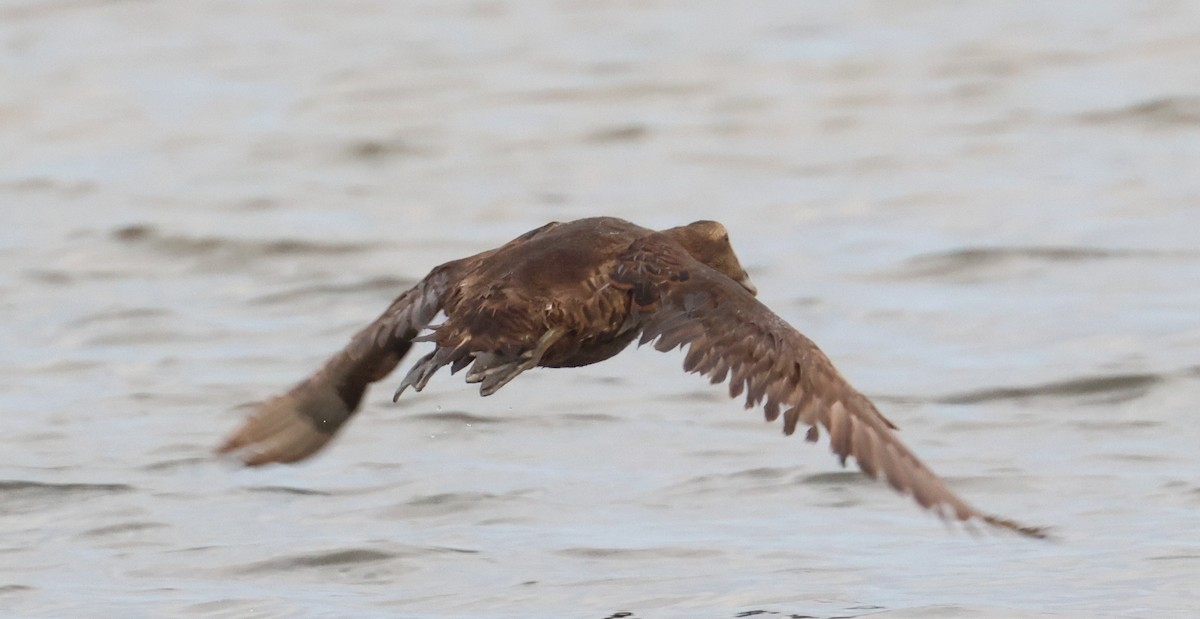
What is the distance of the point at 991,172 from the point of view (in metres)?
15.3

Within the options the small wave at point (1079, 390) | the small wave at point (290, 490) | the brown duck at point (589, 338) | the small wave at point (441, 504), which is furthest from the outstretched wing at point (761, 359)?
the small wave at point (1079, 390)

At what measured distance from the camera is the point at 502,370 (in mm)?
6688

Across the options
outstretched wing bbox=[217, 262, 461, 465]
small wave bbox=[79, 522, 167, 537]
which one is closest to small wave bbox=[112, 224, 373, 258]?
small wave bbox=[79, 522, 167, 537]

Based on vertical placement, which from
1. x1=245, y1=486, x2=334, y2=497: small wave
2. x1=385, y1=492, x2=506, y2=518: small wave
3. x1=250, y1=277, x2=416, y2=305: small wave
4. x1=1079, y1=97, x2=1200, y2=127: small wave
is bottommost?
x1=385, y1=492, x2=506, y2=518: small wave

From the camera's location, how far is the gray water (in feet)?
26.8

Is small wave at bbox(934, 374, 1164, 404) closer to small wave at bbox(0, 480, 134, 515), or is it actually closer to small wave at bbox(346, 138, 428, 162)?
small wave at bbox(0, 480, 134, 515)

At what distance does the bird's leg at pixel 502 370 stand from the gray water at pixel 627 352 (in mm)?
1154

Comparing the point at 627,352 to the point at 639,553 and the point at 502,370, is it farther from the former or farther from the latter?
the point at 502,370

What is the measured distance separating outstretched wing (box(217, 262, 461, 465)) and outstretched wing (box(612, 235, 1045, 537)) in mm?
677

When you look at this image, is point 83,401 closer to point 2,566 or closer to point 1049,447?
point 2,566

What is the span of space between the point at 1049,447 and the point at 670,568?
240 centimetres

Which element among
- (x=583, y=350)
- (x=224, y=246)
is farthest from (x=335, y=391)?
(x=224, y=246)

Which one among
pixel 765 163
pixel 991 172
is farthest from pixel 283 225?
pixel 991 172

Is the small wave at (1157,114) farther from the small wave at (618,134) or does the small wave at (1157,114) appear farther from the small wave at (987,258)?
the small wave at (987,258)
